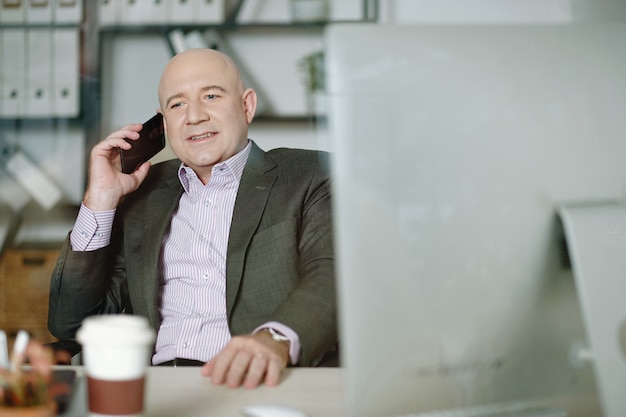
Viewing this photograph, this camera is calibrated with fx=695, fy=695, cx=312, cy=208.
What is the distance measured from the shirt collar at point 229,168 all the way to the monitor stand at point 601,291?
1.19 m

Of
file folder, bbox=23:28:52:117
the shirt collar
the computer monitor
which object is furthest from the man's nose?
file folder, bbox=23:28:52:117

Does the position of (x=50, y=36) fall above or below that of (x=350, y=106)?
above

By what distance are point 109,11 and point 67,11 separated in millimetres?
198

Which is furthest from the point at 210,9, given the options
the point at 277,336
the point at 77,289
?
the point at 277,336

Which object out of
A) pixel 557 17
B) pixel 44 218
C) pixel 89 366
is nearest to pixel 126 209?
pixel 89 366

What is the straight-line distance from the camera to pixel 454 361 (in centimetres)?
79

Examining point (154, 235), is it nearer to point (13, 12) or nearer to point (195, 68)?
point (195, 68)

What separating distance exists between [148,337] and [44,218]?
9.82ft

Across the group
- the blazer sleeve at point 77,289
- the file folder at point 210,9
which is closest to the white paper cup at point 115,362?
the blazer sleeve at point 77,289

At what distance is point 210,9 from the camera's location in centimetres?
341

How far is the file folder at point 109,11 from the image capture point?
3424 millimetres

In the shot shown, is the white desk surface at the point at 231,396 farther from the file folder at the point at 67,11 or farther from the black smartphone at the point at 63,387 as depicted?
the file folder at the point at 67,11

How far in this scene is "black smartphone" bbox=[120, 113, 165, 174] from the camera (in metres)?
1.88

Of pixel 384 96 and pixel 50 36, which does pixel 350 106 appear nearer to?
pixel 384 96
